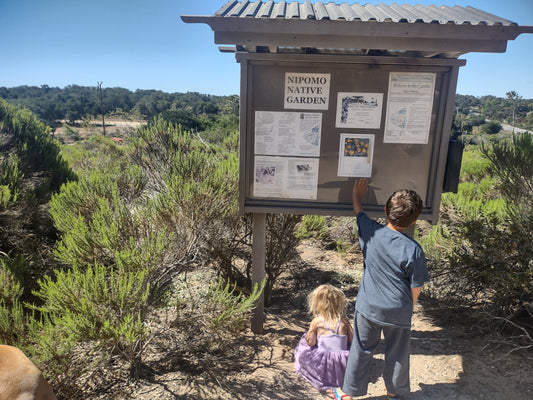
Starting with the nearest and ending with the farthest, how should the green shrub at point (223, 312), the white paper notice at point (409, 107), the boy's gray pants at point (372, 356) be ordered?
the boy's gray pants at point (372, 356) → the green shrub at point (223, 312) → the white paper notice at point (409, 107)

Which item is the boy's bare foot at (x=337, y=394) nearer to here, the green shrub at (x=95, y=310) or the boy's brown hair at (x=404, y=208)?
the boy's brown hair at (x=404, y=208)

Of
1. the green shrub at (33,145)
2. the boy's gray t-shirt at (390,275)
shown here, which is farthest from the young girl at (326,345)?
the green shrub at (33,145)

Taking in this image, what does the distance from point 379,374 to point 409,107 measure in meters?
2.23

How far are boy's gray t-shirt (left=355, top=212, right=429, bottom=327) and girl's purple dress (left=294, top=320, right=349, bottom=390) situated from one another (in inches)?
21.7

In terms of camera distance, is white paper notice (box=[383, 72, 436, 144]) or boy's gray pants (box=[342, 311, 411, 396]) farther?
white paper notice (box=[383, 72, 436, 144])

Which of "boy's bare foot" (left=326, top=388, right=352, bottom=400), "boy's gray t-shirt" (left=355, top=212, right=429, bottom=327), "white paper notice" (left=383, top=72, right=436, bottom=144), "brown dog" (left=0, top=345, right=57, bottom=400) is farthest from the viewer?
"white paper notice" (left=383, top=72, right=436, bottom=144)

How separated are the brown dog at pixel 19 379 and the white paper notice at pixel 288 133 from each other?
2.14 meters

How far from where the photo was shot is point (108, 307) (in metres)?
2.54

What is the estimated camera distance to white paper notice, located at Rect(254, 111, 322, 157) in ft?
10.1

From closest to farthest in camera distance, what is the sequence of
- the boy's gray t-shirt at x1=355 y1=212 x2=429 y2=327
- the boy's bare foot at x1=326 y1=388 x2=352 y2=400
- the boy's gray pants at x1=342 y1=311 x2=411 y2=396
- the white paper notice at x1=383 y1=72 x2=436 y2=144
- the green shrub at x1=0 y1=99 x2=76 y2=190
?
the boy's gray t-shirt at x1=355 y1=212 x2=429 y2=327 → the boy's gray pants at x1=342 y1=311 x2=411 y2=396 → the boy's bare foot at x1=326 y1=388 x2=352 y2=400 → the white paper notice at x1=383 y1=72 x2=436 y2=144 → the green shrub at x1=0 y1=99 x2=76 y2=190

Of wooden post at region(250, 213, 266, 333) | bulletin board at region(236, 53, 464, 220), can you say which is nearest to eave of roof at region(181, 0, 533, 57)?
bulletin board at region(236, 53, 464, 220)

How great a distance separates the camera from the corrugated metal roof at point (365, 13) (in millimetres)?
2604

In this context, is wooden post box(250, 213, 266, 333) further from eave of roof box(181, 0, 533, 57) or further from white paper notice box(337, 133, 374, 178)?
→ eave of roof box(181, 0, 533, 57)

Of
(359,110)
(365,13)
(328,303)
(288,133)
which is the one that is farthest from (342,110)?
(328,303)
